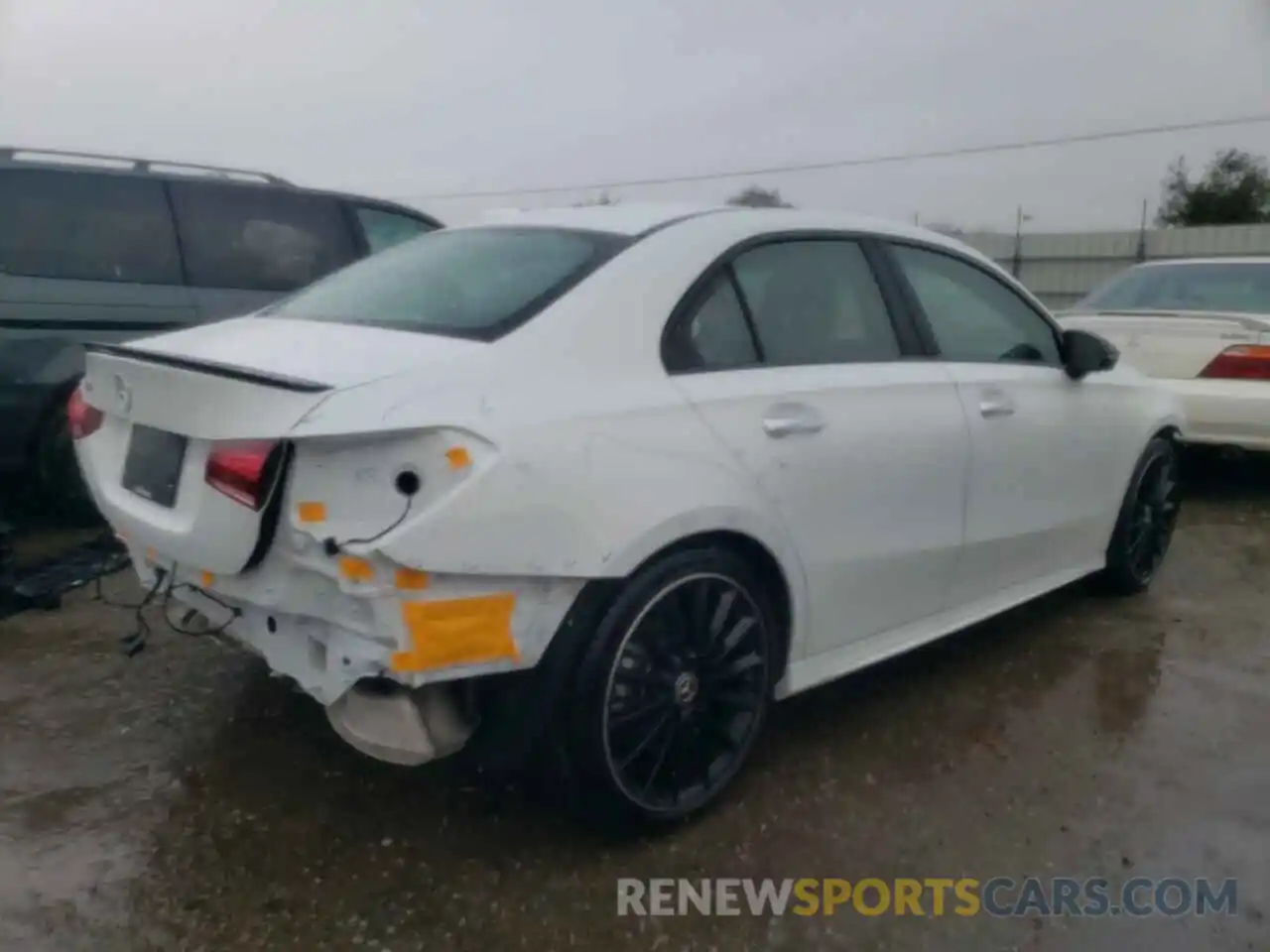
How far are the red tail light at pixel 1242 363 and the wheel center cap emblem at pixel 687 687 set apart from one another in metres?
4.60

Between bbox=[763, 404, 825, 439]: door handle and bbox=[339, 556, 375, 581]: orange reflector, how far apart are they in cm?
108

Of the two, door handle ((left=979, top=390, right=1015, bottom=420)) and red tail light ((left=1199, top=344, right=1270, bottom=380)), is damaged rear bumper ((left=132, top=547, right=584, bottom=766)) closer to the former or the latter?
door handle ((left=979, top=390, right=1015, bottom=420))

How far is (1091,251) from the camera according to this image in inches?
727

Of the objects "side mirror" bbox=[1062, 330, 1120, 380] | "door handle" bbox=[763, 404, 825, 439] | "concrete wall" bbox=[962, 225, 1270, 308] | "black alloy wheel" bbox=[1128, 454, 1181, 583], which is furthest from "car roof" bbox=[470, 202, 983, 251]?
"concrete wall" bbox=[962, 225, 1270, 308]

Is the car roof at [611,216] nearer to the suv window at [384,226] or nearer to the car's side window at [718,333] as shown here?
the car's side window at [718,333]

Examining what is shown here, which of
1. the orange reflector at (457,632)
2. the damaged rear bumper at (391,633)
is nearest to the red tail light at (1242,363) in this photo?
the damaged rear bumper at (391,633)

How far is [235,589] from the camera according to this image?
2490 mm

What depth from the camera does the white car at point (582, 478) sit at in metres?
2.27

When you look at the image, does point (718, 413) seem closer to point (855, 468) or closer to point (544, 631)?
point (855, 468)

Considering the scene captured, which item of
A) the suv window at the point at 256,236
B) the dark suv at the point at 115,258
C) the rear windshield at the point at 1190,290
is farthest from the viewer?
the rear windshield at the point at 1190,290

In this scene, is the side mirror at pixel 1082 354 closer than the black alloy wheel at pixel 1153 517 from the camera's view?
Yes

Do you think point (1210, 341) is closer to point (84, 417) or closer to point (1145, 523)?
point (1145, 523)

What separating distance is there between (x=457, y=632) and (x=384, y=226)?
183 inches

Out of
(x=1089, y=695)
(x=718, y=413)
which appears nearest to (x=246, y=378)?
(x=718, y=413)
